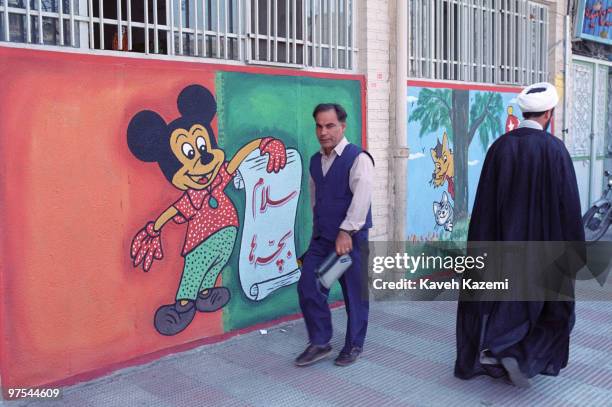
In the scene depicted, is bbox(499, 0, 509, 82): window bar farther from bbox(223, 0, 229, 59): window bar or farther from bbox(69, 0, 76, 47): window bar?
bbox(69, 0, 76, 47): window bar

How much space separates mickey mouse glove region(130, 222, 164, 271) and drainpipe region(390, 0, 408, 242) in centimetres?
251

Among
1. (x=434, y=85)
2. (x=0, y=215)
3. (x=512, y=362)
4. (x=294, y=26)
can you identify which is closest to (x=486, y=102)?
(x=434, y=85)

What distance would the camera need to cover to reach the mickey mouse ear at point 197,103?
4562 millimetres

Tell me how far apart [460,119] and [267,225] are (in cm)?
299

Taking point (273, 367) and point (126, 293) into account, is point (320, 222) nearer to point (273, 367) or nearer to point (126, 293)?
point (273, 367)

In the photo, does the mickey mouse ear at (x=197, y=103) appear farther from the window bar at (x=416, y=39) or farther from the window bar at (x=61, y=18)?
the window bar at (x=416, y=39)

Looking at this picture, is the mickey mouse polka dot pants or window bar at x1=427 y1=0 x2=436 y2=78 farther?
window bar at x1=427 y1=0 x2=436 y2=78

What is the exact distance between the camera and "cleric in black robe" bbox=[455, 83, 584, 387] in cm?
398

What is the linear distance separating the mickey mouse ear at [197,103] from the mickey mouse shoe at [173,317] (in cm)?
134

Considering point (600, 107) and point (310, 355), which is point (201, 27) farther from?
point (600, 107)

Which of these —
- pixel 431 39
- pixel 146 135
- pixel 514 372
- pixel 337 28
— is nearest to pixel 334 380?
pixel 514 372

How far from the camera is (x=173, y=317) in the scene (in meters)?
4.63

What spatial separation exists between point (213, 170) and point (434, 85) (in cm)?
297

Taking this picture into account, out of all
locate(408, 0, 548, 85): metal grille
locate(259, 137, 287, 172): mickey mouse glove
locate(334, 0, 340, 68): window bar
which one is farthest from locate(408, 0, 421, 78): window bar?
locate(259, 137, 287, 172): mickey mouse glove
